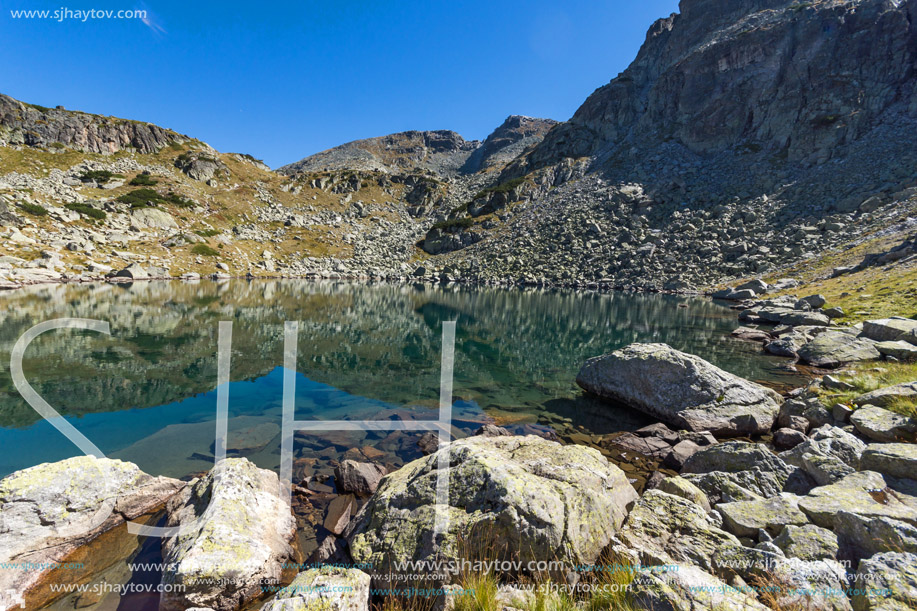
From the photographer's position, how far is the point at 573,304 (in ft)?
149

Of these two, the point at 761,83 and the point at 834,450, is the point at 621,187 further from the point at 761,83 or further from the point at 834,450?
the point at 834,450

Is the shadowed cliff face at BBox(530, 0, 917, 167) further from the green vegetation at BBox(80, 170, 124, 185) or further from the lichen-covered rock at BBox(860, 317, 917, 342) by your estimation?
the green vegetation at BBox(80, 170, 124, 185)

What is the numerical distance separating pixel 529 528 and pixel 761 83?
4954 inches

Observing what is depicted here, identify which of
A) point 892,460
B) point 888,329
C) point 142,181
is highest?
point 142,181

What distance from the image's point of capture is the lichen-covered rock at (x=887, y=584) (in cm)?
298

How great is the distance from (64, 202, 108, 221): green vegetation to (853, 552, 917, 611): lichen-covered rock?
92.6 meters

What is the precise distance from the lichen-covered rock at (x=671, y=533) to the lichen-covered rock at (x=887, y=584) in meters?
1.35

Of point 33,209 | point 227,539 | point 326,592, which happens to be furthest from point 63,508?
point 33,209

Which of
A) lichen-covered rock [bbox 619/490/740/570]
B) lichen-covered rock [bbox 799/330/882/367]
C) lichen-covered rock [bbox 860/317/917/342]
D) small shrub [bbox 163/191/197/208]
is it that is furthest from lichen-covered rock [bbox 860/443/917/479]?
small shrub [bbox 163/191/197/208]

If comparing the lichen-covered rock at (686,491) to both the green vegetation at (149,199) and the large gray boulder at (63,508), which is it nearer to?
the large gray boulder at (63,508)

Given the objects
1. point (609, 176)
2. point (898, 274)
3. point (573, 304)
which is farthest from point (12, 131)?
point (898, 274)

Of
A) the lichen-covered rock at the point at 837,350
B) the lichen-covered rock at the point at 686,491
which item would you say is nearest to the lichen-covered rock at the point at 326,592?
the lichen-covered rock at the point at 686,491

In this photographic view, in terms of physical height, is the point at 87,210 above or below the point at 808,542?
above

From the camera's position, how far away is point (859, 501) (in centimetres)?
468
